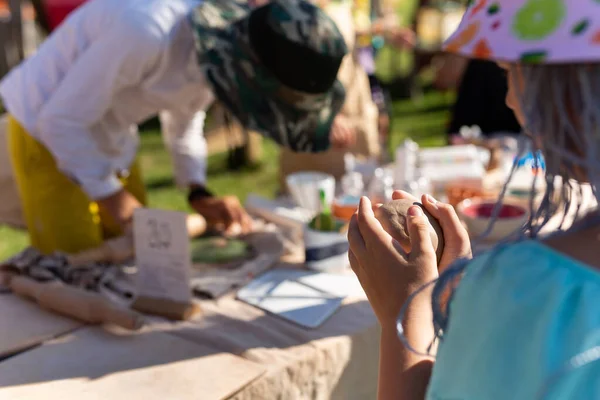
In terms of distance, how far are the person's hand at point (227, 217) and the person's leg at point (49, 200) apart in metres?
0.34

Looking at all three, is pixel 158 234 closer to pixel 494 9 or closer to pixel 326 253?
pixel 326 253

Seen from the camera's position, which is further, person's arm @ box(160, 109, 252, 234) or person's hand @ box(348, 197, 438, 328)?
person's arm @ box(160, 109, 252, 234)

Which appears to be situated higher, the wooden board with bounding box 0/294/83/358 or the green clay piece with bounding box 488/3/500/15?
the green clay piece with bounding box 488/3/500/15

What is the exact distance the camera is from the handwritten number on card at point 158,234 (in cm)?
135

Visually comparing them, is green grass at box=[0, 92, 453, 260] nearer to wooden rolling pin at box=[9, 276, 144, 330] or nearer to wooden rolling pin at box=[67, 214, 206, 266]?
wooden rolling pin at box=[67, 214, 206, 266]

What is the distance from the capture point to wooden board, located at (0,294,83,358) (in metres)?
1.22

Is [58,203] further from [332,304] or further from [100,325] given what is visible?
[332,304]

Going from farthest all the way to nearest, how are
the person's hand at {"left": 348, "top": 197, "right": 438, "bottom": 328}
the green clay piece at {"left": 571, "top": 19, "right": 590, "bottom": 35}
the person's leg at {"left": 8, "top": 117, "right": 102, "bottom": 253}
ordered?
the person's leg at {"left": 8, "top": 117, "right": 102, "bottom": 253} < the person's hand at {"left": 348, "top": 197, "right": 438, "bottom": 328} < the green clay piece at {"left": 571, "top": 19, "right": 590, "bottom": 35}

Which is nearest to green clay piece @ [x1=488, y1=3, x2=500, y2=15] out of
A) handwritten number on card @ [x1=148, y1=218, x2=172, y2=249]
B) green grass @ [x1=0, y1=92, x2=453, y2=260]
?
handwritten number on card @ [x1=148, y1=218, x2=172, y2=249]

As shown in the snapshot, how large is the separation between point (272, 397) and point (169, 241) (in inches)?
16.1

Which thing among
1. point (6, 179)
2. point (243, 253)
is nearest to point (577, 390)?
point (243, 253)

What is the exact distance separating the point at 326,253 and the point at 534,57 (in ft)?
3.17

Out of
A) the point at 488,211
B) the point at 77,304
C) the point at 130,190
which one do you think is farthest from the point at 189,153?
the point at 488,211

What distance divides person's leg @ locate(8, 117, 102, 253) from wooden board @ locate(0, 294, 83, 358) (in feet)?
1.22
